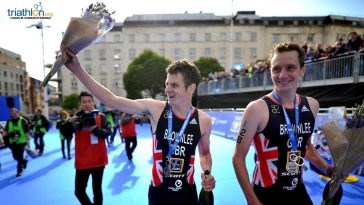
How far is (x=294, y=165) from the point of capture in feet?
6.70

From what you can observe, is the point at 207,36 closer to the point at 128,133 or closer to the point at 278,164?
the point at 128,133

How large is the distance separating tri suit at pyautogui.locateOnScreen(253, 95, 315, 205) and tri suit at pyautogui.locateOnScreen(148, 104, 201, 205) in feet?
2.01

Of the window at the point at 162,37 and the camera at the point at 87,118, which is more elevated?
the window at the point at 162,37

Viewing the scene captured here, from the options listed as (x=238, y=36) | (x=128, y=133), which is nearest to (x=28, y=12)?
(x=128, y=133)

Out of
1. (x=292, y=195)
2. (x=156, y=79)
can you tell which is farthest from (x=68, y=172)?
(x=156, y=79)

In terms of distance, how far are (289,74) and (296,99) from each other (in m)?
0.32

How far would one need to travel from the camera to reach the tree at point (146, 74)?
4331 centimetres

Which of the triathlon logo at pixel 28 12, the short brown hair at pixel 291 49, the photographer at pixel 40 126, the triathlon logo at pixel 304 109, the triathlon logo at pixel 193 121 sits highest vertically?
the triathlon logo at pixel 28 12

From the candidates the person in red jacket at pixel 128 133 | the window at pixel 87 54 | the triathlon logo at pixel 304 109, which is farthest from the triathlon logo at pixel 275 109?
the window at pixel 87 54

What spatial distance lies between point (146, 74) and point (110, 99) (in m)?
41.9

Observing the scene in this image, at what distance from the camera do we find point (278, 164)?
2.02m

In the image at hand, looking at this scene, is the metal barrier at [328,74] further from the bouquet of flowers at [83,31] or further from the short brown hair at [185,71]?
the bouquet of flowers at [83,31]

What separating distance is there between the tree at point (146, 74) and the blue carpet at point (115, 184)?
3482 cm

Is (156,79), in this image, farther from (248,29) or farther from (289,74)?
(289,74)
